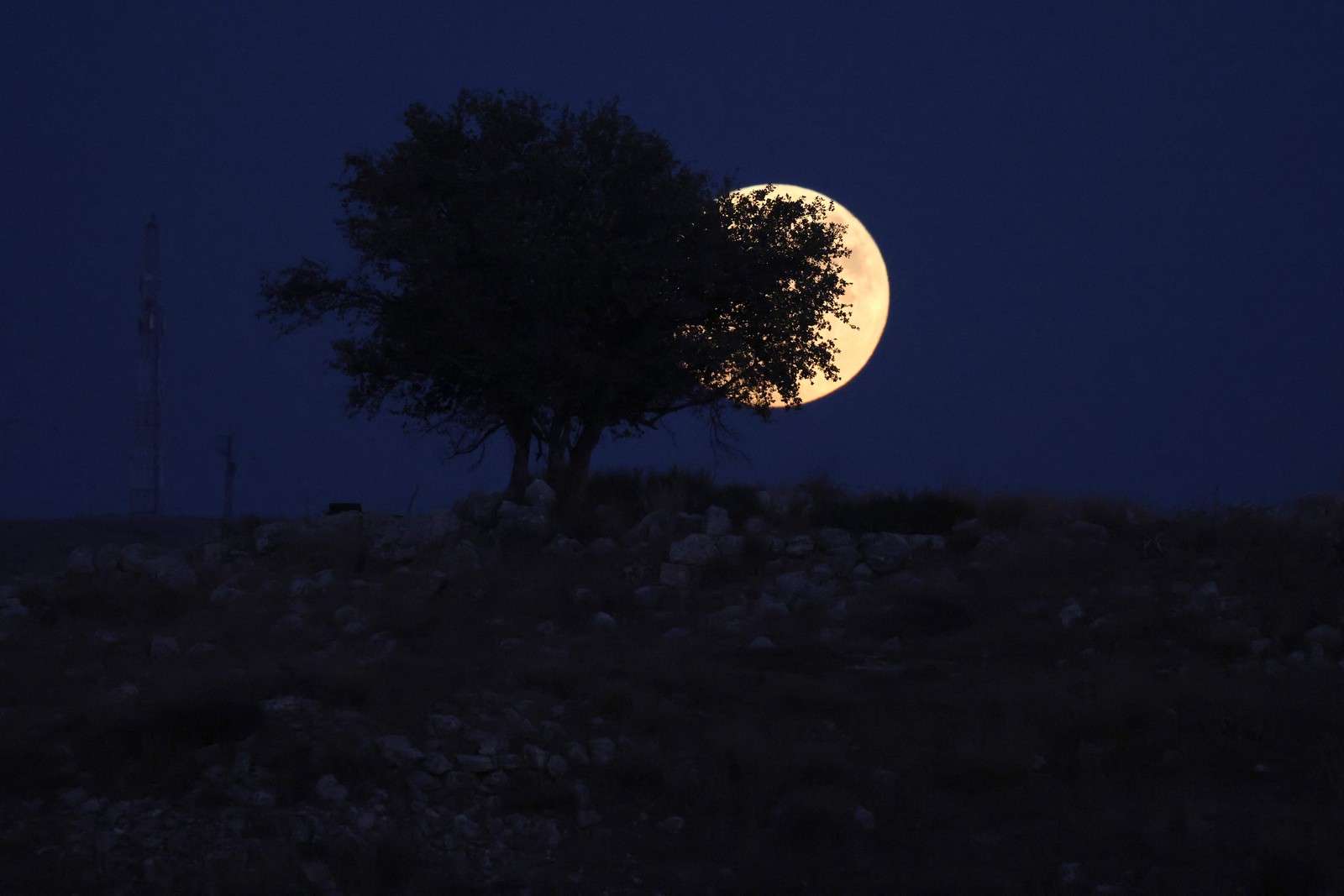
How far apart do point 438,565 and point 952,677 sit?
11.2m

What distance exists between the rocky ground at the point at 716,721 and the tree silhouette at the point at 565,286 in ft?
18.3

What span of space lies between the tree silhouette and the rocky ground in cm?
558

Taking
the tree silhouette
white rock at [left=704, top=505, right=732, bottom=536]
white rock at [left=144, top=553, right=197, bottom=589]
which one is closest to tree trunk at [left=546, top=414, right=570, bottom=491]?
the tree silhouette

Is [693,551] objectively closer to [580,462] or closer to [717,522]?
[717,522]

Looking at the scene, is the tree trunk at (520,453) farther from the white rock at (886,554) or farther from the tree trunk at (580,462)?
the white rock at (886,554)

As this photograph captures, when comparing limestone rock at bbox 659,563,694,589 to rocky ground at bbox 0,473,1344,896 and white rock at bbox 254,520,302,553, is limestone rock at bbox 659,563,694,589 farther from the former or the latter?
white rock at bbox 254,520,302,553

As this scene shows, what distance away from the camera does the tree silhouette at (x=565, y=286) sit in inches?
1025

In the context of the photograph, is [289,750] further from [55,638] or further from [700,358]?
[700,358]

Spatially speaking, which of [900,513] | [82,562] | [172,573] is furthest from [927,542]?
[82,562]

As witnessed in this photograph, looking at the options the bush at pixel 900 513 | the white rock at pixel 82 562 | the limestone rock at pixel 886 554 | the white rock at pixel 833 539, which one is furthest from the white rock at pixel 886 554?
the white rock at pixel 82 562

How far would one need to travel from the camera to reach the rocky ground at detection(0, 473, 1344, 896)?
9680 millimetres

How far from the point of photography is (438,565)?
23.2 meters

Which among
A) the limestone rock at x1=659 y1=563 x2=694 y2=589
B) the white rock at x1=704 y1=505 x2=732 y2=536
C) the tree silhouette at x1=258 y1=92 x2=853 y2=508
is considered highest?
the tree silhouette at x1=258 y1=92 x2=853 y2=508

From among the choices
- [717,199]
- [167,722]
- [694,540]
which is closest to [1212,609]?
[694,540]
